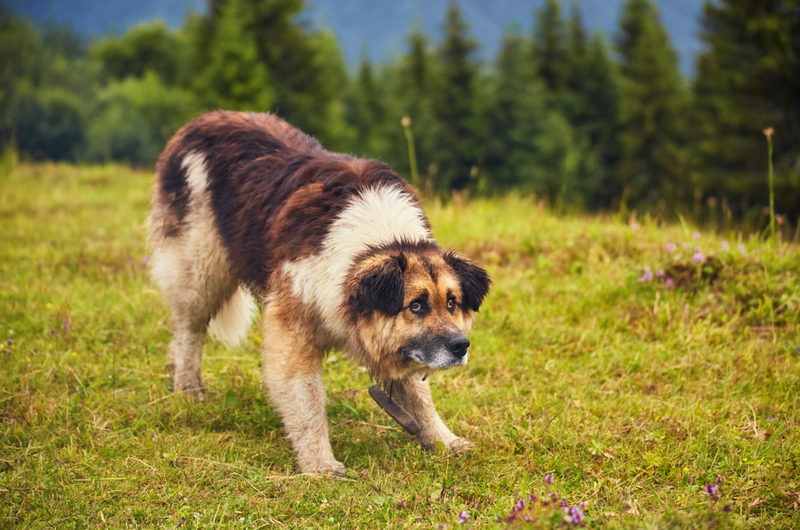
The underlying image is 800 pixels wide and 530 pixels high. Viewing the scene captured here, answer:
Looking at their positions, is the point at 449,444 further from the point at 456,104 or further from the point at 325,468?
the point at 456,104

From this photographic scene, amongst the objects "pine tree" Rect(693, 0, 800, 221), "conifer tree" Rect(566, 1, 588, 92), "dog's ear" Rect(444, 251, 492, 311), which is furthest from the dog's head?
"conifer tree" Rect(566, 1, 588, 92)

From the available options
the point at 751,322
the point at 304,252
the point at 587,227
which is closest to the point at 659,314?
the point at 751,322

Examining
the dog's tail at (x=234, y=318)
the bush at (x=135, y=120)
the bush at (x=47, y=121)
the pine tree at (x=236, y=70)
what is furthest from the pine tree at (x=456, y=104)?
the dog's tail at (x=234, y=318)

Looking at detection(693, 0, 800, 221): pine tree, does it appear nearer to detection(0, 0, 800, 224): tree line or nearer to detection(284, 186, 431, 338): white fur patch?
detection(0, 0, 800, 224): tree line

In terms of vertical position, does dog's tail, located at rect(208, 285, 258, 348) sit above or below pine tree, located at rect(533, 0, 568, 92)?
below

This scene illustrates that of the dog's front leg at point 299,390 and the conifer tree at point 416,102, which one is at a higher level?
the conifer tree at point 416,102

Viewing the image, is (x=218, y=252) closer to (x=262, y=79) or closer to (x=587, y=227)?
(x=587, y=227)

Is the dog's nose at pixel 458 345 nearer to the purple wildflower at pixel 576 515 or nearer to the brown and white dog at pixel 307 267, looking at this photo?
the brown and white dog at pixel 307 267

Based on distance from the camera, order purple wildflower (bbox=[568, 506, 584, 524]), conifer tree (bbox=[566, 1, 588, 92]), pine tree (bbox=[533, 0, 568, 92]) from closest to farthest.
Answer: purple wildflower (bbox=[568, 506, 584, 524]) < conifer tree (bbox=[566, 1, 588, 92]) < pine tree (bbox=[533, 0, 568, 92])

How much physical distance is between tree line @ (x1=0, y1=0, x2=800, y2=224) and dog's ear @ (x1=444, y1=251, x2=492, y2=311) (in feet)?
69.8

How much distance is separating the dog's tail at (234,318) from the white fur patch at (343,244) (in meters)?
1.31

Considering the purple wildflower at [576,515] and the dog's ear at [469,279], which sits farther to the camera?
the dog's ear at [469,279]

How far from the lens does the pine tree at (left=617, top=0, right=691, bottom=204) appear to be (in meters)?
36.3

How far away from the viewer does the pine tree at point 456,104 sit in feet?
Answer: 124
